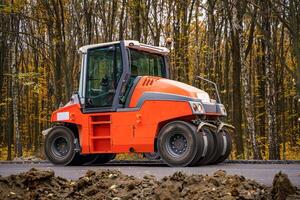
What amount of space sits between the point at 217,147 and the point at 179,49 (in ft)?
45.8

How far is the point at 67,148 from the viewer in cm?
1257

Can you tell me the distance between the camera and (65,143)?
12773 mm

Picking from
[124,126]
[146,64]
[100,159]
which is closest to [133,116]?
[124,126]

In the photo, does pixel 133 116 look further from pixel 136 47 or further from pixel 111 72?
pixel 136 47

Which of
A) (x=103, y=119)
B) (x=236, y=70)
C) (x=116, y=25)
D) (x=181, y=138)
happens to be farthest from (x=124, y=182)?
(x=116, y=25)

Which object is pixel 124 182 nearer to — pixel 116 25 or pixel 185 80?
pixel 185 80

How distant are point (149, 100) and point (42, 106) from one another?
1156 inches

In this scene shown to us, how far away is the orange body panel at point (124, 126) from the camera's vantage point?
442 inches

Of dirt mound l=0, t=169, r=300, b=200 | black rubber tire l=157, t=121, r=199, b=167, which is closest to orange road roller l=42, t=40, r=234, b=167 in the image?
black rubber tire l=157, t=121, r=199, b=167

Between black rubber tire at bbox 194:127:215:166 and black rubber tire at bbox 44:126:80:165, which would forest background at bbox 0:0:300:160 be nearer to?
black rubber tire at bbox 44:126:80:165

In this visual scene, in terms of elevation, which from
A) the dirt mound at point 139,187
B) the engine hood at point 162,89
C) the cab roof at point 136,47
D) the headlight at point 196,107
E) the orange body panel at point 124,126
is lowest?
the dirt mound at point 139,187

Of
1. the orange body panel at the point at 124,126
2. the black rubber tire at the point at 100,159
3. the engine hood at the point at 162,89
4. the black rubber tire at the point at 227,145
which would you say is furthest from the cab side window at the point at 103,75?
the black rubber tire at the point at 227,145

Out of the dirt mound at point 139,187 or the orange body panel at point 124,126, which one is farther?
the orange body panel at point 124,126

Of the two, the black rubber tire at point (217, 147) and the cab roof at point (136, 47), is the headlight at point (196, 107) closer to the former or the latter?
the black rubber tire at point (217, 147)
